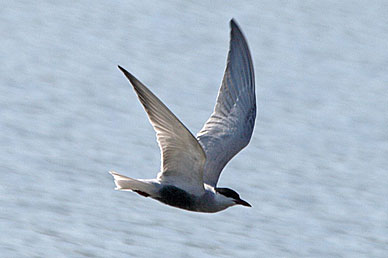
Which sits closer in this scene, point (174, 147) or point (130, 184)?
point (174, 147)

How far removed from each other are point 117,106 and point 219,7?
624 cm

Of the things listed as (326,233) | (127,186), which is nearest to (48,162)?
(326,233)

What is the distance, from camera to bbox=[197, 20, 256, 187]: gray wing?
7812 millimetres

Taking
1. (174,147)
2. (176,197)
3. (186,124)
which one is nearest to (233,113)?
(176,197)

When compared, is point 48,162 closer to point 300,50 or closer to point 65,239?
point 65,239

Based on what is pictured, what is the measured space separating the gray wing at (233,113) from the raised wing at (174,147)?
0.69 meters

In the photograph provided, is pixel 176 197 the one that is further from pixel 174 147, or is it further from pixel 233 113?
pixel 233 113

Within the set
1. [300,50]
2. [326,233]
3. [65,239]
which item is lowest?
[65,239]

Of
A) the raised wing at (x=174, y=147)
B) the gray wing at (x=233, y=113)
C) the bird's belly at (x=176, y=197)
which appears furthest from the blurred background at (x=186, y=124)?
the raised wing at (x=174, y=147)

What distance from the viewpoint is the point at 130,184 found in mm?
6848

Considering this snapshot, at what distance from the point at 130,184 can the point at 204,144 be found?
1.11m

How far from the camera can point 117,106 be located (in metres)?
12.4

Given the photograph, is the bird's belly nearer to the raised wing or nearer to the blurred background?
the raised wing

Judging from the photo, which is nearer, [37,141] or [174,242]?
[174,242]
